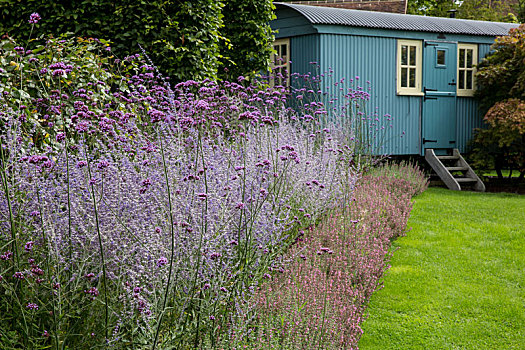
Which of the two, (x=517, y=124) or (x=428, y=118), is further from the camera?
(x=428, y=118)

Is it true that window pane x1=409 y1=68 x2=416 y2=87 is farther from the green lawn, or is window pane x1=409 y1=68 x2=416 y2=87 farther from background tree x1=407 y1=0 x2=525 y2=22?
background tree x1=407 y1=0 x2=525 y2=22

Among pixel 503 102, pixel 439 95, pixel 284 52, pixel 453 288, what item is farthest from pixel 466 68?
pixel 453 288

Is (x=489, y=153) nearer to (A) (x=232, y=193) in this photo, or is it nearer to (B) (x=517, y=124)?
(B) (x=517, y=124)

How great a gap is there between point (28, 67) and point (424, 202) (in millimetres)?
6497

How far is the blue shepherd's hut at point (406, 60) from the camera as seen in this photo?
10695 mm

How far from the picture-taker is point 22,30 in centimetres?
771

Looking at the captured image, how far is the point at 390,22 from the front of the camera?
37.2ft

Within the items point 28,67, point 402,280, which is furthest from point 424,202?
point 28,67

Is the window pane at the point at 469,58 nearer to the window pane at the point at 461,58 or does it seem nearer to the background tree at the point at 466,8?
the window pane at the point at 461,58

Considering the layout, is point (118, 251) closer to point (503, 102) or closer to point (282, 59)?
point (282, 59)

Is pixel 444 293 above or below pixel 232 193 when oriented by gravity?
below

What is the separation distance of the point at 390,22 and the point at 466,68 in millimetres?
2534

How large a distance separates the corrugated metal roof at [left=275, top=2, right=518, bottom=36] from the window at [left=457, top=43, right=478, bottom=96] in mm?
414

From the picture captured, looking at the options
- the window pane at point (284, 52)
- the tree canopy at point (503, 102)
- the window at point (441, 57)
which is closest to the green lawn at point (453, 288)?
the tree canopy at point (503, 102)
